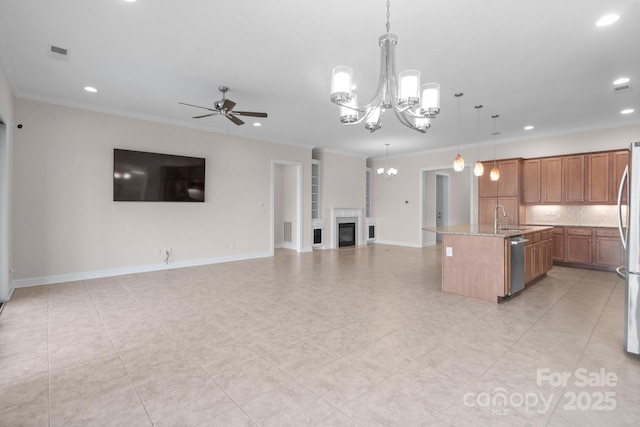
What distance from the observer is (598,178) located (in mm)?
6105

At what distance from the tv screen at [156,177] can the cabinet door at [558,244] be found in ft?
24.1

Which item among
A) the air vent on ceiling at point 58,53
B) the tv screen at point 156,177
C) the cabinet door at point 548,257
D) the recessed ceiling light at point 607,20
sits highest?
the air vent on ceiling at point 58,53

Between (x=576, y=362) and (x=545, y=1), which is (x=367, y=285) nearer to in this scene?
(x=576, y=362)

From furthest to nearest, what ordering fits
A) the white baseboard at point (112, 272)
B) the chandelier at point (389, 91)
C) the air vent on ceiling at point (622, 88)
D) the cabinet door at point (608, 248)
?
the cabinet door at point (608, 248), the white baseboard at point (112, 272), the air vent on ceiling at point (622, 88), the chandelier at point (389, 91)

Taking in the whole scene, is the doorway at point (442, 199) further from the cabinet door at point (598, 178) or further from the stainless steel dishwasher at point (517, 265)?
the stainless steel dishwasher at point (517, 265)

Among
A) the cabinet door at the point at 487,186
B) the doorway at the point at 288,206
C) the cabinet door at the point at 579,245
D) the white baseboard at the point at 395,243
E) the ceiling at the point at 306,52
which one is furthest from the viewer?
the white baseboard at the point at 395,243

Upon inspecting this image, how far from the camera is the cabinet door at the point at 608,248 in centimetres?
577

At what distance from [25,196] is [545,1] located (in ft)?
22.3

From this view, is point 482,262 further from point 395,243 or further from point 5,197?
point 5,197

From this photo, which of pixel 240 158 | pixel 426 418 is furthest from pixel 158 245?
pixel 426 418

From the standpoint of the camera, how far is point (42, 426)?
5.73 feet

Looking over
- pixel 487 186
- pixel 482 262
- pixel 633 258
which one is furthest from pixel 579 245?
pixel 633 258

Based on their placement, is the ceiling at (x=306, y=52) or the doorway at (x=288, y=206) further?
the doorway at (x=288, y=206)

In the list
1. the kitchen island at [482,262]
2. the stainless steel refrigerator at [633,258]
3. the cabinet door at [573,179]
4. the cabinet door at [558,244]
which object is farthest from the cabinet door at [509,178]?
the stainless steel refrigerator at [633,258]
